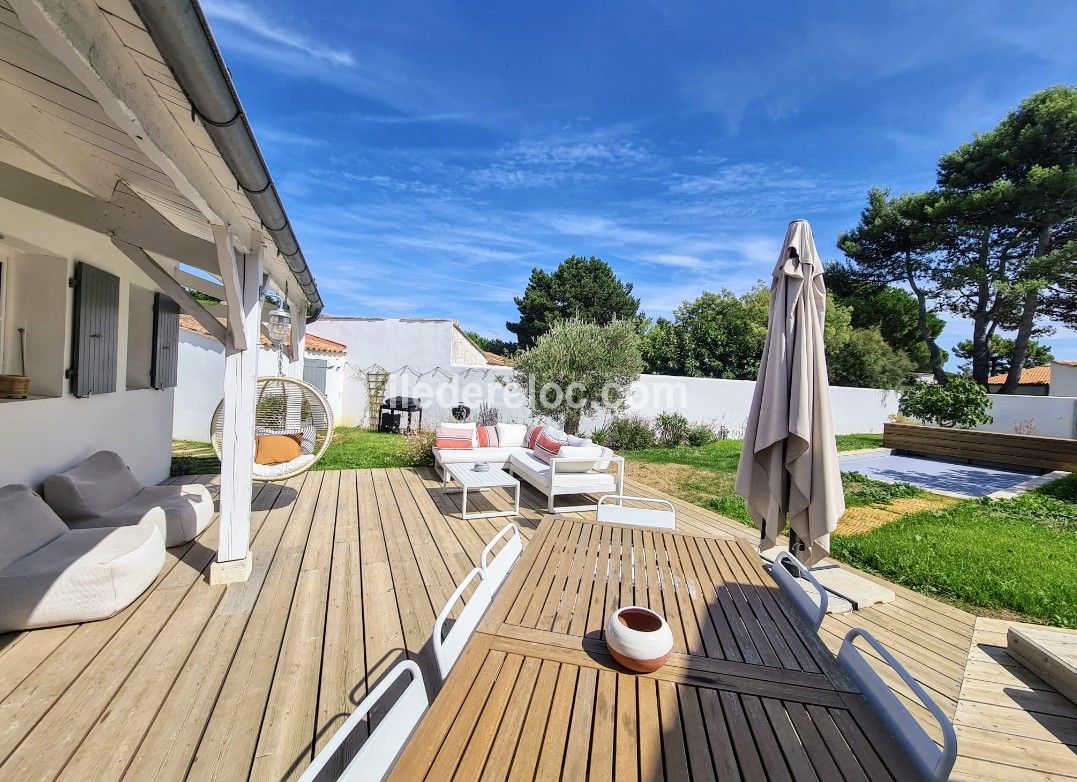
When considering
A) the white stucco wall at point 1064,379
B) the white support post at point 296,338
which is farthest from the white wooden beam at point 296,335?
→ the white stucco wall at point 1064,379

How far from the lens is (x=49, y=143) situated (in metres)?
2.44

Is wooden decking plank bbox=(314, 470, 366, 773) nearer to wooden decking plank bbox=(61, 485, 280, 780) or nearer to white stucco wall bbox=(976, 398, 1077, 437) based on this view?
wooden decking plank bbox=(61, 485, 280, 780)

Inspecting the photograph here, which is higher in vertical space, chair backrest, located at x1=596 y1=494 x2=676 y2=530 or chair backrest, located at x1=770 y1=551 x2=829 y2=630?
Answer: chair backrest, located at x1=770 y1=551 x2=829 y2=630

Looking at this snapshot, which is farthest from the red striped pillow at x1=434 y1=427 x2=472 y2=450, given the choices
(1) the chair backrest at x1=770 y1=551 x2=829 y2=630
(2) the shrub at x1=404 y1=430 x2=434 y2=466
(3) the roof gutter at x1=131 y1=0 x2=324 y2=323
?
(1) the chair backrest at x1=770 y1=551 x2=829 y2=630

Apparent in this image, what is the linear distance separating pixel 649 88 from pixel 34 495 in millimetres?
10212

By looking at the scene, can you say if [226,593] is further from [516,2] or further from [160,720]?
[516,2]

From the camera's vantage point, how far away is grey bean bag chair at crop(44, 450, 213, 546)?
11.0 feet

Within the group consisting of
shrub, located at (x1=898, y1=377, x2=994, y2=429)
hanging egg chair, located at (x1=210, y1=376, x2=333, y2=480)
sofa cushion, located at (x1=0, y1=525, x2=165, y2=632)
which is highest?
shrub, located at (x1=898, y1=377, x2=994, y2=429)

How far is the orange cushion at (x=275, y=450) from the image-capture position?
544cm

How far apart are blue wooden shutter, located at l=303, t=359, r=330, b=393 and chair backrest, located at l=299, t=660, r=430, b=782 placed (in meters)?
10.8

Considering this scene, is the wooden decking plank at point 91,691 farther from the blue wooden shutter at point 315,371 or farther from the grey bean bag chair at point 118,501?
the blue wooden shutter at point 315,371

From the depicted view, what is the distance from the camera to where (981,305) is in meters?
16.6

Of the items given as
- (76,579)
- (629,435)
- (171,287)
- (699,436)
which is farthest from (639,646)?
(699,436)

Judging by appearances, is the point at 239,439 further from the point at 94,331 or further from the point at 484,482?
the point at 484,482
